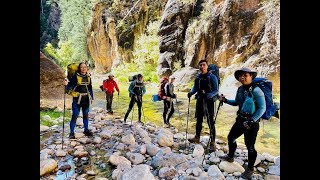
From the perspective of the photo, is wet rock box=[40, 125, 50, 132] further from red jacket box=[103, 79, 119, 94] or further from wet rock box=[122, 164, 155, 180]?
wet rock box=[122, 164, 155, 180]

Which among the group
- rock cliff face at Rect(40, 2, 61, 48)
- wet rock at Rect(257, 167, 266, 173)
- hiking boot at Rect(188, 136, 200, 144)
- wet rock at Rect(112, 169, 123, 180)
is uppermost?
rock cliff face at Rect(40, 2, 61, 48)

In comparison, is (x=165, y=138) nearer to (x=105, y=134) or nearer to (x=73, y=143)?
(x=105, y=134)

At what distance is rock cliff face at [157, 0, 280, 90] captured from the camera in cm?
414

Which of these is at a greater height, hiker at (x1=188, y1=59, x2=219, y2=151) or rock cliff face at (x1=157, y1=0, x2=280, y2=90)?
rock cliff face at (x1=157, y1=0, x2=280, y2=90)

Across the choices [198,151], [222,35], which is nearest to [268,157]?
[198,151]

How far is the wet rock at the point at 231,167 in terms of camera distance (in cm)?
328

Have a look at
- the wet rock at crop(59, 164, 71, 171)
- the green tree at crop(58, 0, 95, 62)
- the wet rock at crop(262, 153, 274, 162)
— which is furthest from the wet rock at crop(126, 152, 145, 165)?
the green tree at crop(58, 0, 95, 62)

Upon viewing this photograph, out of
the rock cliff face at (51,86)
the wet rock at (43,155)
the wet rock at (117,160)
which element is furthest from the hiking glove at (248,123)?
the rock cliff face at (51,86)

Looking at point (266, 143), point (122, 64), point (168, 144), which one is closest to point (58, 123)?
point (122, 64)

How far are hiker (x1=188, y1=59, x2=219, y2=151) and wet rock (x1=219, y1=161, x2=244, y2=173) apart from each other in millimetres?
307
